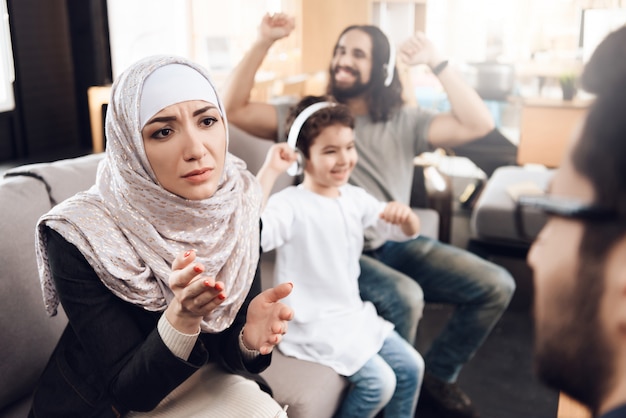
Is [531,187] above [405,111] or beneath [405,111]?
beneath

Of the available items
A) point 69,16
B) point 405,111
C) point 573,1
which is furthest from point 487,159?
point 69,16

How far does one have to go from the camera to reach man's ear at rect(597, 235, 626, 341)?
13.0 inches

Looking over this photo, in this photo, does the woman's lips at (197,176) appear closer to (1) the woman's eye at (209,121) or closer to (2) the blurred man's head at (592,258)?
(1) the woman's eye at (209,121)

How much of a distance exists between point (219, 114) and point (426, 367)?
3.29ft

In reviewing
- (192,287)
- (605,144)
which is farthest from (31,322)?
(605,144)

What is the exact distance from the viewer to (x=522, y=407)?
170 cm

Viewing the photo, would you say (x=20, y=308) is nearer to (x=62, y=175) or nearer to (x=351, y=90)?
(x=62, y=175)

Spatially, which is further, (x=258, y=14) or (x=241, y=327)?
(x=258, y=14)

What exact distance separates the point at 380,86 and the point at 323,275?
0.63 metres

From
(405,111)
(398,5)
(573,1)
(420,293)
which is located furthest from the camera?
(398,5)

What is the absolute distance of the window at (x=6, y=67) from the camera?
268 centimetres

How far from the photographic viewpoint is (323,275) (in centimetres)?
143

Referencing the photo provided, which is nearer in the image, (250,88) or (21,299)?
(21,299)

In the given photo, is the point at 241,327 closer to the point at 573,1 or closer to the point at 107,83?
the point at 573,1
